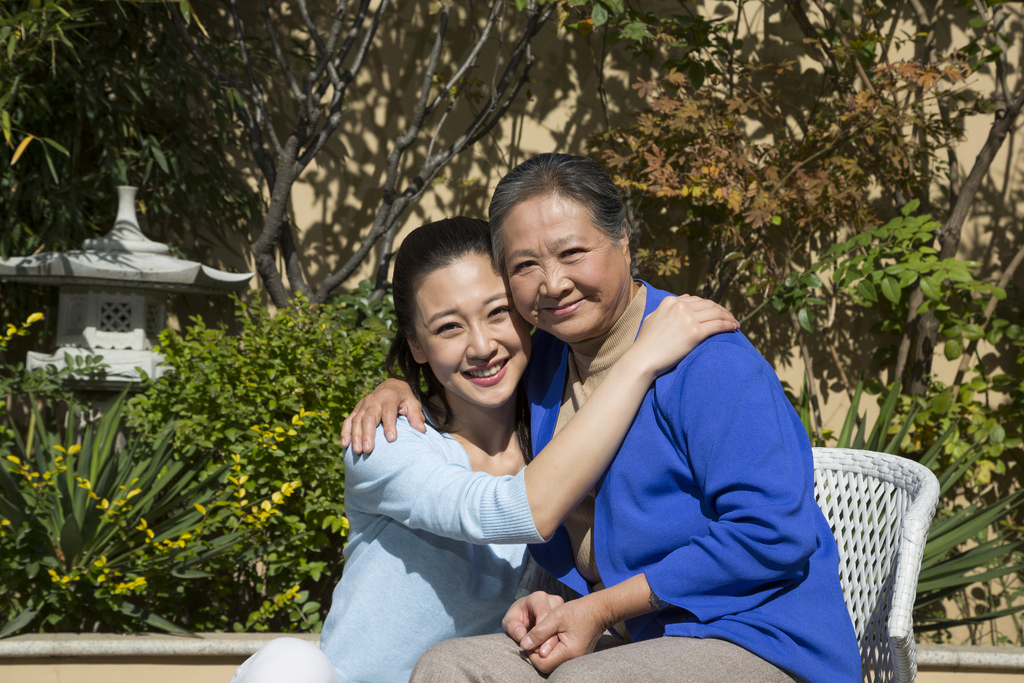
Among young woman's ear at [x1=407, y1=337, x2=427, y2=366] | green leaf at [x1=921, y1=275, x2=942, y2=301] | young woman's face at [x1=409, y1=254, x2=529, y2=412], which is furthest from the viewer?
green leaf at [x1=921, y1=275, x2=942, y2=301]

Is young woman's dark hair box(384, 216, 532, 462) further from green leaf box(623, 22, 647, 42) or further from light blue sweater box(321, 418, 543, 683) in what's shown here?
green leaf box(623, 22, 647, 42)

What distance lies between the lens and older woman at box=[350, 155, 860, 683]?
A: 1419 mm

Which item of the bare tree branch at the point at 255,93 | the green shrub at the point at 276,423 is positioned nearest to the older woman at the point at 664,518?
the green shrub at the point at 276,423

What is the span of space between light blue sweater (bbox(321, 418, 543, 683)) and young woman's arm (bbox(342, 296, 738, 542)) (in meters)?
0.14

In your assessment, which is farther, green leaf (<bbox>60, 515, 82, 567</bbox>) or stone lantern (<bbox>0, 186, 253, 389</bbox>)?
stone lantern (<bbox>0, 186, 253, 389</bbox>)

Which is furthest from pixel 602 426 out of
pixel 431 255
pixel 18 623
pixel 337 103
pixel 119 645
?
pixel 337 103

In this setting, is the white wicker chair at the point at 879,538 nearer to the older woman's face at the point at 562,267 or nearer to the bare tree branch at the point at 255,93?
the older woman's face at the point at 562,267

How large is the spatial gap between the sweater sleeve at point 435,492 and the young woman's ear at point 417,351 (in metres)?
0.18

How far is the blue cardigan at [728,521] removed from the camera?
1.42m

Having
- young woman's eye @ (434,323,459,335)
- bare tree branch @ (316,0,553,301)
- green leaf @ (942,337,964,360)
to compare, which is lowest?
young woman's eye @ (434,323,459,335)

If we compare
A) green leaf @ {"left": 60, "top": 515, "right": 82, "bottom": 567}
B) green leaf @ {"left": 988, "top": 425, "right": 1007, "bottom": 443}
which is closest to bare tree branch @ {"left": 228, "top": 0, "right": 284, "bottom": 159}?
green leaf @ {"left": 60, "top": 515, "right": 82, "bottom": 567}

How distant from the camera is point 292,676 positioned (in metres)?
1.40

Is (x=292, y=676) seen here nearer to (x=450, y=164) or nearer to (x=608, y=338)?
(x=608, y=338)

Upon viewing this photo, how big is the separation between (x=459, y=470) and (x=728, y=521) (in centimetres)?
62
